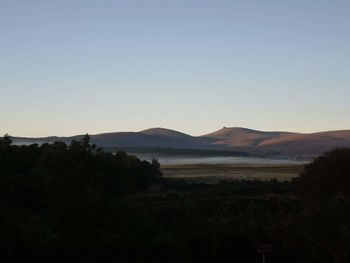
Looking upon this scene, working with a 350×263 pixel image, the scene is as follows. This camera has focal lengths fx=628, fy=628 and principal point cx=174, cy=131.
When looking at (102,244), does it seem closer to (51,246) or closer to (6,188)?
(51,246)

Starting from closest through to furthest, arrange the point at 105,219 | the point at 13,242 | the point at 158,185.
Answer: the point at 13,242 → the point at 105,219 → the point at 158,185

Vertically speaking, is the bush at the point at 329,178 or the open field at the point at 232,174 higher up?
the bush at the point at 329,178

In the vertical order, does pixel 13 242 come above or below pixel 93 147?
below

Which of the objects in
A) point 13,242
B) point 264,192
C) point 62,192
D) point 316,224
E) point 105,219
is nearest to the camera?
point 316,224

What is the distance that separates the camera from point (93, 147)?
147ft

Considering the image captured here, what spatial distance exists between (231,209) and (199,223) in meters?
17.9

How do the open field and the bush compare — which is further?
the open field

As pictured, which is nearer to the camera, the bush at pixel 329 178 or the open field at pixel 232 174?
the bush at pixel 329 178

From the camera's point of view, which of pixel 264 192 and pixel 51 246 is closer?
pixel 51 246

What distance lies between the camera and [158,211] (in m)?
36.6

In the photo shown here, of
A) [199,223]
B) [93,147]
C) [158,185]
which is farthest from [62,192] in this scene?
[158,185]

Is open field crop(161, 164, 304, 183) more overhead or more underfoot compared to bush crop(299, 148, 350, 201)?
more underfoot

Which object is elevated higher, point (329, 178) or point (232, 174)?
point (329, 178)

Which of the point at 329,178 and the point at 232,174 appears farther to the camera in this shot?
the point at 232,174
